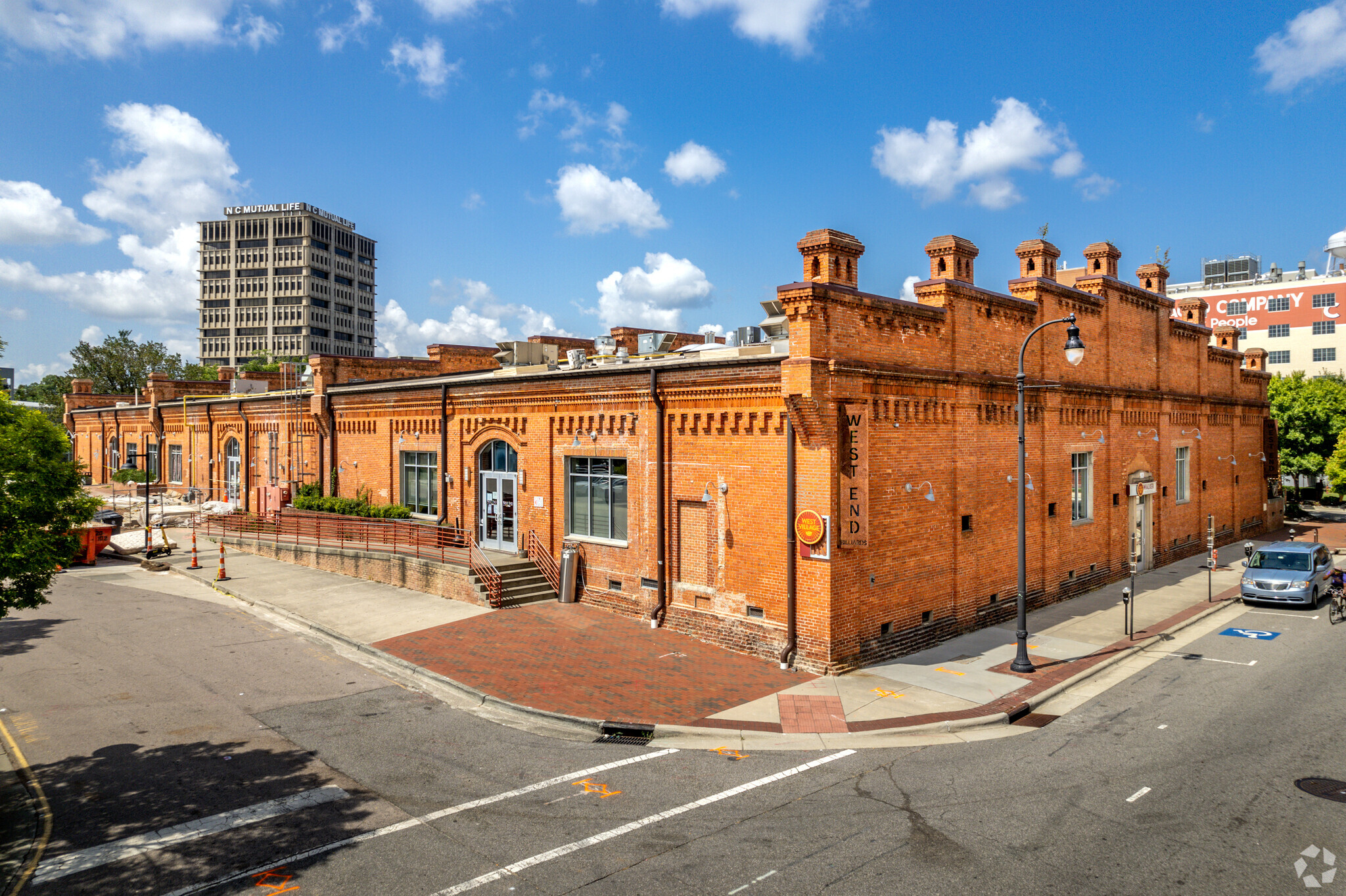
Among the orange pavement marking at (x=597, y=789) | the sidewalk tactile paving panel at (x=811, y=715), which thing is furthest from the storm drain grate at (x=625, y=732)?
the sidewalk tactile paving panel at (x=811, y=715)

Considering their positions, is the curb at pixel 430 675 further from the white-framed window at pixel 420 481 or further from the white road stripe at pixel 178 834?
the white-framed window at pixel 420 481

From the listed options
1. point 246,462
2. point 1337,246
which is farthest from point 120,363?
point 1337,246

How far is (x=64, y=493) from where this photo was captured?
10.6 metres

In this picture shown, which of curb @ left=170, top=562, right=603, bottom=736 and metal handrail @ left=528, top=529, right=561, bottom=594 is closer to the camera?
curb @ left=170, top=562, right=603, bottom=736

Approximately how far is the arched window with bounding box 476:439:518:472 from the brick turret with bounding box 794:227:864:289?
11.3 metres

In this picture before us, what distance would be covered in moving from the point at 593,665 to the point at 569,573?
18.0 ft

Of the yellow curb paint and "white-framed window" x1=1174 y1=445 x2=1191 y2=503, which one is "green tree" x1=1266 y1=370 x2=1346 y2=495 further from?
the yellow curb paint

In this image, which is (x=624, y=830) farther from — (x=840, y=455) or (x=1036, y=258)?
(x=1036, y=258)

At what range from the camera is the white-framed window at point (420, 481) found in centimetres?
2755

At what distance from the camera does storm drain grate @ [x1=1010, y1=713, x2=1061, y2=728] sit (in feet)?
43.9

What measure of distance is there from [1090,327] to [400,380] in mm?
23400

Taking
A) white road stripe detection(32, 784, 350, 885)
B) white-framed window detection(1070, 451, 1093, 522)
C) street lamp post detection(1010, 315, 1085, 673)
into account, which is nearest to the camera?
white road stripe detection(32, 784, 350, 885)

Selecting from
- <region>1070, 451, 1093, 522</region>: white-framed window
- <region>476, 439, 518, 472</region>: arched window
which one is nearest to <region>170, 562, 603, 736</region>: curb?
<region>476, 439, 518, 472</region>: arched window

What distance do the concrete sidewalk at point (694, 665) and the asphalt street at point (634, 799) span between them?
0.93 metres
